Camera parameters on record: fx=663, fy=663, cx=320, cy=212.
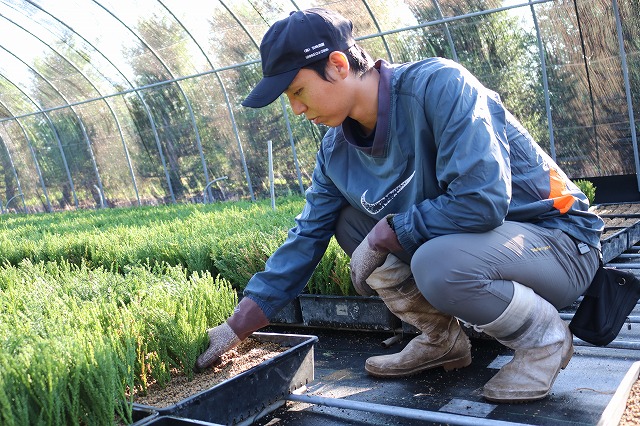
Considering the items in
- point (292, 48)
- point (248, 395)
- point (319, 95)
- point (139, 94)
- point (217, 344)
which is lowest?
point (248, 395)

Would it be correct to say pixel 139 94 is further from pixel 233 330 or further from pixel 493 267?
pixel 493 267

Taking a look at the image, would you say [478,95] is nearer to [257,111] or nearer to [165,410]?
[165,410]

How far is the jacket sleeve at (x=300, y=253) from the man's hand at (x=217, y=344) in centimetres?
14

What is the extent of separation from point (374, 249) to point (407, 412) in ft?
1.68

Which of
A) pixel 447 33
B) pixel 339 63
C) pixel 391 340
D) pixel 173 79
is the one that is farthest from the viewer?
pixel 173 79

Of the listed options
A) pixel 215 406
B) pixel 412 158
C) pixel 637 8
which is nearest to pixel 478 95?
pixel 412 158

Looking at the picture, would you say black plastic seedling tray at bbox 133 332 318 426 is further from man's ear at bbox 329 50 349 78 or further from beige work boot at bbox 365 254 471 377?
man's ear at bbox 329 50 349 78

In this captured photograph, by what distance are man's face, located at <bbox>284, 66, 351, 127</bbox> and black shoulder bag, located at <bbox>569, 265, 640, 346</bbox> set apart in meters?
1.02

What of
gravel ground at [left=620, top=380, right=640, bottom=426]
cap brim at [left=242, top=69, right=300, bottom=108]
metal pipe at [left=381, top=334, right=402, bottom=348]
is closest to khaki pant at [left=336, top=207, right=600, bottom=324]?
gravel ground at [left=620, top=380, right=640, bottom=426]

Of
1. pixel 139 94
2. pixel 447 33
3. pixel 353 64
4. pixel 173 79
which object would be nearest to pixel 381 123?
pixel 353 64

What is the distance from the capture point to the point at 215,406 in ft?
6.53

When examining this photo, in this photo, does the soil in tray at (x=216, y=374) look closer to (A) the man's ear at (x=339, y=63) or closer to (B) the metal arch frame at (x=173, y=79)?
(A) the man's ear at (x=339, y=63)

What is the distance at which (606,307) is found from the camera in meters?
2.14

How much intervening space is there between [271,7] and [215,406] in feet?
26.6
